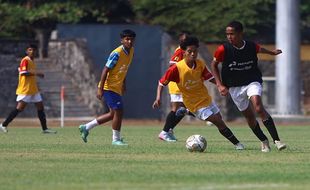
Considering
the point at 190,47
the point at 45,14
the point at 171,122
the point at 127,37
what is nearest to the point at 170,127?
the point at 171,122

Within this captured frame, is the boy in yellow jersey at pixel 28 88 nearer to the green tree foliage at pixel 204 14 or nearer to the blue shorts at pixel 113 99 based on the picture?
the blue shorts at pixel 113 99

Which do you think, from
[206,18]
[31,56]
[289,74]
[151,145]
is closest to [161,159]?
[151,145]

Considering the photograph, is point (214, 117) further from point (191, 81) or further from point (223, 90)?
point (223, 90)

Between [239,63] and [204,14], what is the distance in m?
29.5

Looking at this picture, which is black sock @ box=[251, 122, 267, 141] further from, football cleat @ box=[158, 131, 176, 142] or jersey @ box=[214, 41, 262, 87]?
football cleat @ box=[158, 131, 176, 142]

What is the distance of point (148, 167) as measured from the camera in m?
15.4

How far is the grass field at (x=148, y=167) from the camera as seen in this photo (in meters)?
13.3

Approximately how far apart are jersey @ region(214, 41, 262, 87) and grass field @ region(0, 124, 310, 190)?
114cm

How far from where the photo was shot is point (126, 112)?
43125 millimetres

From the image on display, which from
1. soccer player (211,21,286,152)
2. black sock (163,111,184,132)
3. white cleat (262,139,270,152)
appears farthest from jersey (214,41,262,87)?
black sock (163,111,184,132)

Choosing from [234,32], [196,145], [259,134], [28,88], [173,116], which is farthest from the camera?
[28,88]

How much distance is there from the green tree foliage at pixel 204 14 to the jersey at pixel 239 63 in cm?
2891

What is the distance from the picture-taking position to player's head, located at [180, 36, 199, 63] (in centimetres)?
1861

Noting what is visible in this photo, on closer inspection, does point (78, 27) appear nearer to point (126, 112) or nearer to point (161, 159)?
point (126, 112)
